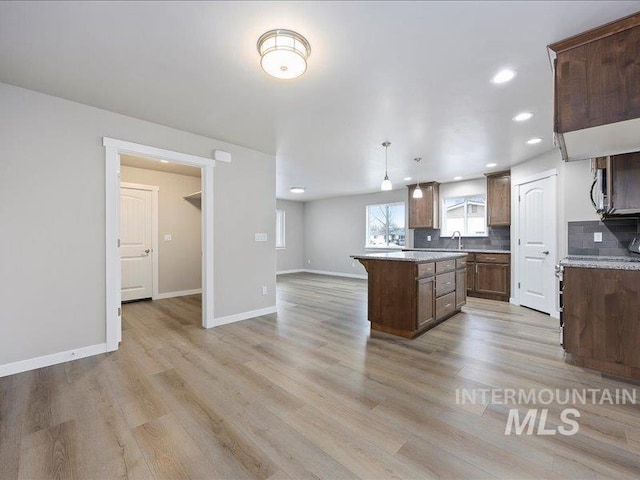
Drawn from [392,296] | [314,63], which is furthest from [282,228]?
[314,63]

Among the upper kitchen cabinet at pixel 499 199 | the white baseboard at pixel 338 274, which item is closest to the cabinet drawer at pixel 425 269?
the upper kitchen cabinet at pixel 499 199

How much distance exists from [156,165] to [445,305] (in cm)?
527

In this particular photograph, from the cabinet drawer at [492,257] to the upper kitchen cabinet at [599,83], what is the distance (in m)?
3.53

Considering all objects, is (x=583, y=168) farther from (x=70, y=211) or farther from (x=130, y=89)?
(x=70, y=211)

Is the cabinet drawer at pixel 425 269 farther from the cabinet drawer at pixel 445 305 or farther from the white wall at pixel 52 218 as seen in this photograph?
the white wall at pixel 52 218

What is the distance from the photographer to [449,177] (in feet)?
20.1

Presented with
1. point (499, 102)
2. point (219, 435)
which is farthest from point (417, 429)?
point (499, 102)

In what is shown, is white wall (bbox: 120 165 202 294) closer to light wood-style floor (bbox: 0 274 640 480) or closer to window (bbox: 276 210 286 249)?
light wood-style floor (bbox: 0 274 640 480)

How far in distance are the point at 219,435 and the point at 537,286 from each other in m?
4.95

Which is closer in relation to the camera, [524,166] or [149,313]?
[149,313]

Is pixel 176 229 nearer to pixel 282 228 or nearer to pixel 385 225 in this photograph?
pixel 282 228

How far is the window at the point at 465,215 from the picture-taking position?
6.13 metres

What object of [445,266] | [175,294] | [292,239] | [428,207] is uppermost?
[428,207]

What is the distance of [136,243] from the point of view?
527 cm
